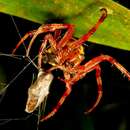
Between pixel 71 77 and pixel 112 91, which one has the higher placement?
pixel 71 77

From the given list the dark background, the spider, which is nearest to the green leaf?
the spider

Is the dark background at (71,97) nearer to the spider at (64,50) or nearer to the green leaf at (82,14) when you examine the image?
the spider at (64,50)

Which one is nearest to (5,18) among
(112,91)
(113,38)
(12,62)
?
(12,62)

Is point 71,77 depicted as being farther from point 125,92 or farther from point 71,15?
point 125,92

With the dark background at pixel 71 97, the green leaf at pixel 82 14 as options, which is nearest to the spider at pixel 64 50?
the green leaf at pixel 82 14

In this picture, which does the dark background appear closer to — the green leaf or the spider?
the spider

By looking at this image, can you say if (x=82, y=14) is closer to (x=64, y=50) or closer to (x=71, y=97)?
(x=64, y=50)
